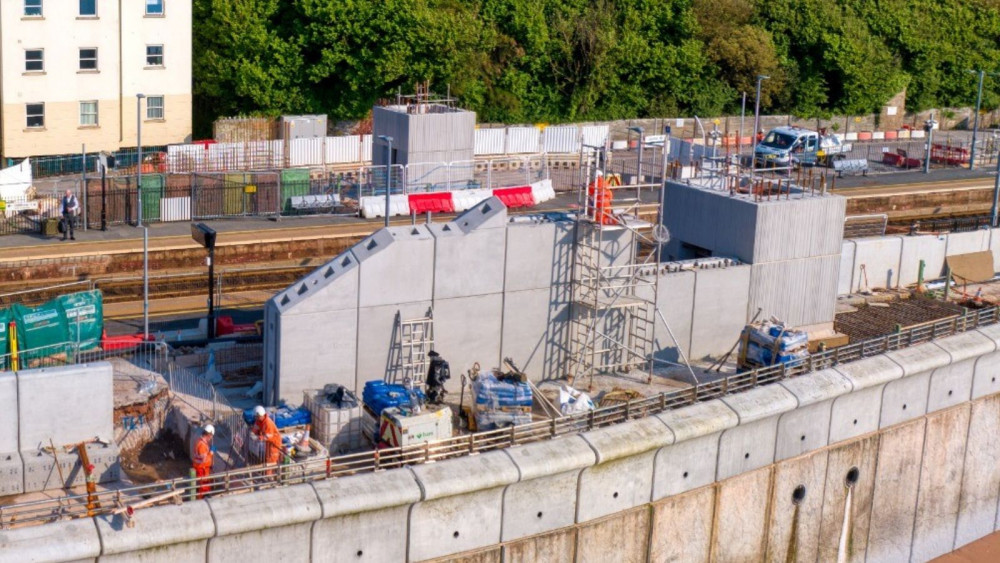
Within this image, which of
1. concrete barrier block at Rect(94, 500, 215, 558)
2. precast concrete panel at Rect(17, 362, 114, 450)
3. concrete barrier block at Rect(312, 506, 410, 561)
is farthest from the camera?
precast concrete panel at Rect(17, 362, 114, 450)

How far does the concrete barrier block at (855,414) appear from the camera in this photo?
30.5 meters

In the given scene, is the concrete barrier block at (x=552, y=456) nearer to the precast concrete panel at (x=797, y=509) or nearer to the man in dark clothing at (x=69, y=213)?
the precast concrete panel at (x=797, y=509)

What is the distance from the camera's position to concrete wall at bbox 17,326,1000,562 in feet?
74.2

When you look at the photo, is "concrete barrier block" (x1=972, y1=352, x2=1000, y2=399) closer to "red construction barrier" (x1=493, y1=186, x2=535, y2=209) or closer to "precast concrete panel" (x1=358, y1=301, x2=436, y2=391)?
"precast concrete panel" (x1=358, y1=301, x2=436, y2=391)

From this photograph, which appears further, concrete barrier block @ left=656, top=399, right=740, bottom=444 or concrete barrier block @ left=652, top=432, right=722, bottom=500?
concrete barrier block @ left=652, top=432, right=722, bottom=500

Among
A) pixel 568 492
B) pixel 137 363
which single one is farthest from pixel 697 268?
pixel 137 363

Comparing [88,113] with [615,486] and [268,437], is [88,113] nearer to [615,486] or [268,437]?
[268,437]

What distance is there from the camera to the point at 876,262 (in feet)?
126

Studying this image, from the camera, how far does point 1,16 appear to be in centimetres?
5247

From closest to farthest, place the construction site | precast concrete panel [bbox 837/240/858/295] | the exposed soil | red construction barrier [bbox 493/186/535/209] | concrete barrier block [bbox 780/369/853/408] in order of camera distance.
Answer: the construction site → the exposed soil → concrete barrier block [bbox 780/369/853/408] → precast concrete panel [bbox 837/240/858/295] → red construction barrier [bbox 493/186/535/209]

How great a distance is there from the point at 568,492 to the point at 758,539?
6005mm

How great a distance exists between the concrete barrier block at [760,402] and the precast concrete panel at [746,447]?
317 mm

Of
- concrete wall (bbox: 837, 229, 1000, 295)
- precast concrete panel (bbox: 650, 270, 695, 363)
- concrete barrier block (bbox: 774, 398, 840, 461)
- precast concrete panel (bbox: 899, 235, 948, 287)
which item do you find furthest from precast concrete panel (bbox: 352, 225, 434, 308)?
precast concrete panel (bbox: 899, 235, 948, 287)

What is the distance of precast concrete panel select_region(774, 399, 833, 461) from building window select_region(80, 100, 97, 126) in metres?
36.2
